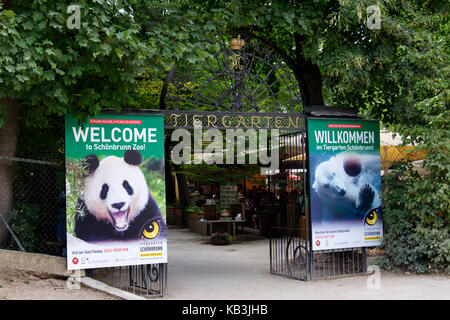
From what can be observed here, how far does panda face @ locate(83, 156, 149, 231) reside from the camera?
8.89 metres

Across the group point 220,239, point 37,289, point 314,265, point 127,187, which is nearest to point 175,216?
point 220,239

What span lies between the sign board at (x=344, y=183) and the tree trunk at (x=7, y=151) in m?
5.69

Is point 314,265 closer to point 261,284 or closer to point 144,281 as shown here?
point 261,284

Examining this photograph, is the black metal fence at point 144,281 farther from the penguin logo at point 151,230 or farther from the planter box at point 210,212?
the planter box at point 210,212

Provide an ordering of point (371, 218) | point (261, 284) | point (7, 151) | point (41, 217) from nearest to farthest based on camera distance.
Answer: point (7, 151), point (41, 217), point (261, 284), point (371, 218)

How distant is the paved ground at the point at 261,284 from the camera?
9.04 meters

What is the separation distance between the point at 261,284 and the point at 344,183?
274cm

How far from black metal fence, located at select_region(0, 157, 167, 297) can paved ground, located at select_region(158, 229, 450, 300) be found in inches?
23.0

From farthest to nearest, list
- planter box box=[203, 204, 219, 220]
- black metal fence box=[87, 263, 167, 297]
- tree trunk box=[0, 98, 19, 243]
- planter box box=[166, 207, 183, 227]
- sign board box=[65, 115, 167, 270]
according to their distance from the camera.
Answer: planter box box=[166, 207, 183, 227]
planter box box=[203, 204, 219, 220]
black metal fence box=[87, 263, 167, 297]
tree trunk box=[0, 98, 19, 243]
sign board box=[65, 115, 167, 270]

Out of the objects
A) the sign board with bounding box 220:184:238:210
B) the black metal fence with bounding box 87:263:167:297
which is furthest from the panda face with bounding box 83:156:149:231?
the sign board with bounding box 220:184:238:210

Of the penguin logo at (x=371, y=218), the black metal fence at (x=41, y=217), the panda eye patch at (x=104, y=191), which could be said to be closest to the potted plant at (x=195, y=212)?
the black metal fence at (x=41, y=217)

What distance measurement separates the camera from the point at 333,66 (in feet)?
33.7

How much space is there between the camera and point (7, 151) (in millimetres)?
9117

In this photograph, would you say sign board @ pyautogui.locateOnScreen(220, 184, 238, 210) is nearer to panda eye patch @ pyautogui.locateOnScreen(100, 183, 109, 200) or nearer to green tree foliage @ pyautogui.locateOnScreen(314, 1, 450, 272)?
green tree foliage @ pyautogui.locateOnScreen(314, 1, 450, 272)
